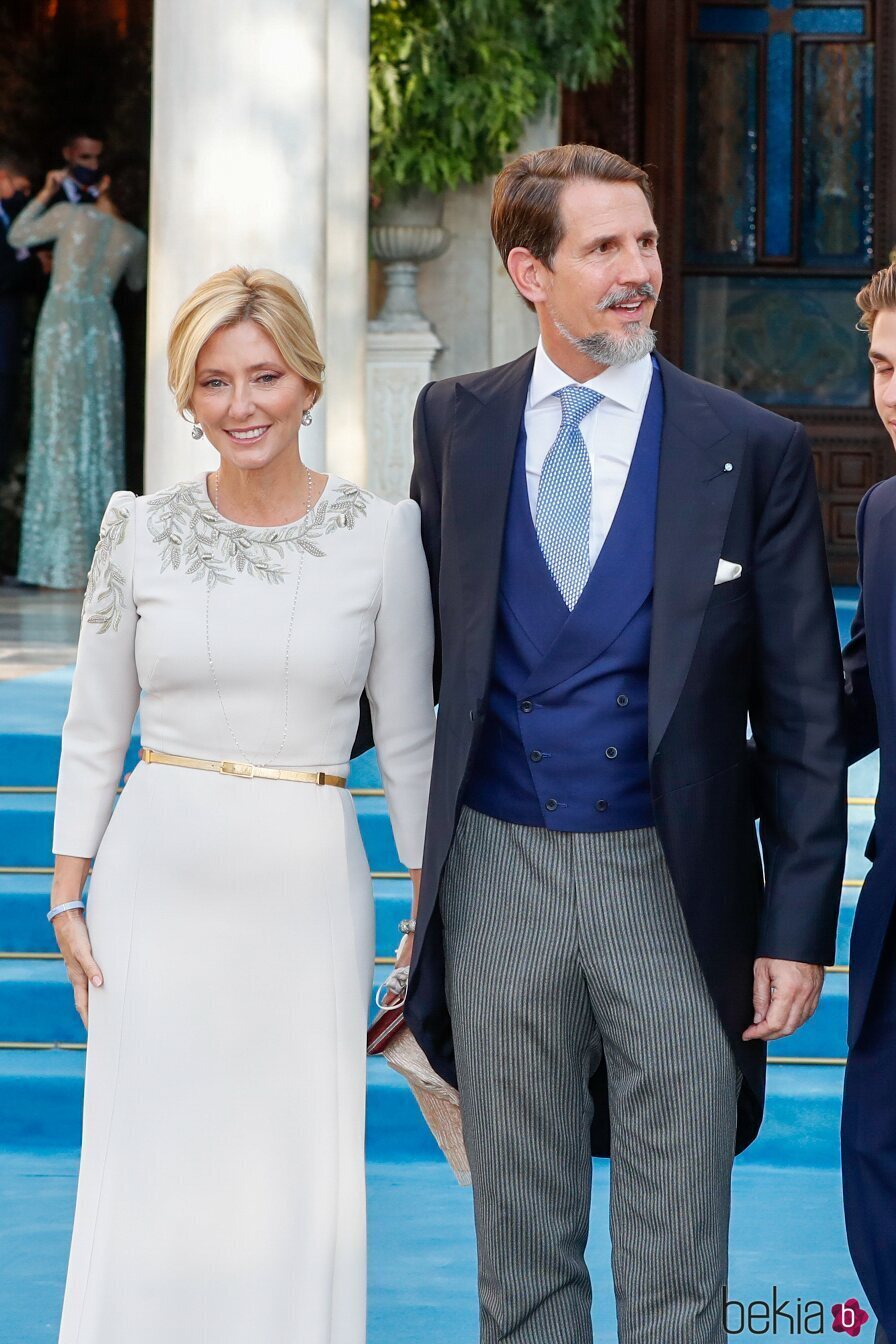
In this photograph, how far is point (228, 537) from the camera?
2.46 m

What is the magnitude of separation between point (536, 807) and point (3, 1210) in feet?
6.28

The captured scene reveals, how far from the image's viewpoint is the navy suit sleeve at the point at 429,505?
2.54 metres

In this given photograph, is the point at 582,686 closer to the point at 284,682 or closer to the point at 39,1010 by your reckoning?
the point at 284,682

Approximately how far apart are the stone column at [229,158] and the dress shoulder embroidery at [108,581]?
3.10 m

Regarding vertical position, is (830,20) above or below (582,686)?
above

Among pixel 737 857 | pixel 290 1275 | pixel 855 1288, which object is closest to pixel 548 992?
pixel 737 857

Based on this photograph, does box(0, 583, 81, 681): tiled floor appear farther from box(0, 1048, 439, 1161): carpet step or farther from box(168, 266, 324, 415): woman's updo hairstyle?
box(168, 266, 324, 415): woman's updo hairstyle

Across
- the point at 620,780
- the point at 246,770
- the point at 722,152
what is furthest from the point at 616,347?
the point at 722,152

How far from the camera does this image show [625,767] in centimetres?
231

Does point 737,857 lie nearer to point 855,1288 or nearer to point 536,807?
point 536,807

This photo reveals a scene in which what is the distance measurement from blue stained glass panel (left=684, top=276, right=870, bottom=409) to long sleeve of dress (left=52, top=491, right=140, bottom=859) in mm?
7054

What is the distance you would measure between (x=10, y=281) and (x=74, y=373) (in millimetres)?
631

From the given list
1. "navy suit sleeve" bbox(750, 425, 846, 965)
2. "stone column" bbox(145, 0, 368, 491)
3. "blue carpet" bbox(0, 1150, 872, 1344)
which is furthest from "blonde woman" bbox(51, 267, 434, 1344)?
"stone column" bbox(145, 0, 368, 491)

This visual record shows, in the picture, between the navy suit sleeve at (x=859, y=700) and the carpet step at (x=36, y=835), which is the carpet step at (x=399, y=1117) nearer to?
the carpet step at (x=36, y=835)
